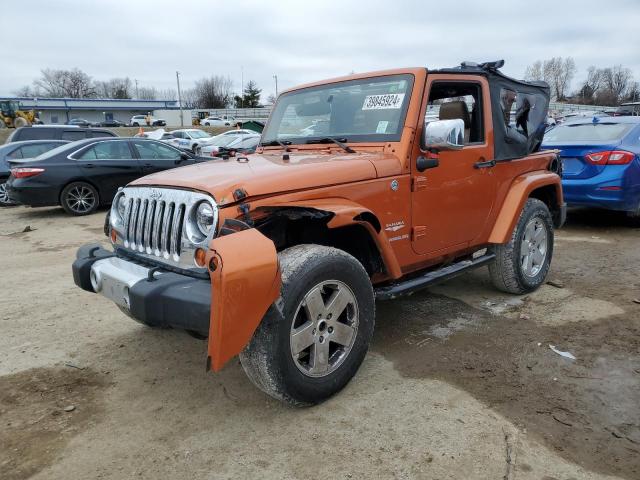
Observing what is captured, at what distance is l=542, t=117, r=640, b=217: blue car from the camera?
679cm

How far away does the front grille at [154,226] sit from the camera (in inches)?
111

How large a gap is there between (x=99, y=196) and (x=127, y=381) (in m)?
7.46

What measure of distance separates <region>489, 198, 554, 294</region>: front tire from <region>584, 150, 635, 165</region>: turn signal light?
8.52 feet

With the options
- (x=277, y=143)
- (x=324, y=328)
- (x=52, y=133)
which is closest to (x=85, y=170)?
(x=52, y=133)

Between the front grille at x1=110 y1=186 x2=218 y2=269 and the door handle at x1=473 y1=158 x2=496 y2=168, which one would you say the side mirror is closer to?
the door handle at x1=473 y1=158 x2=496 y2=168

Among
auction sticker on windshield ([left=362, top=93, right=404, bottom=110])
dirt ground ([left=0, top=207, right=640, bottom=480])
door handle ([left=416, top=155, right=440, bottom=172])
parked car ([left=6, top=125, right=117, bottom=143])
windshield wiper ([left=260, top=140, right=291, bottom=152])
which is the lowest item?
dirt ground ([left=0, top=207, right=640, bottom=480])

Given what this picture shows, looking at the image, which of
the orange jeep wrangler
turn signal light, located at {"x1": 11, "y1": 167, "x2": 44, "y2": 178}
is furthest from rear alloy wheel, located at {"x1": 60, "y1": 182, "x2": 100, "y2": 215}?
the orange jeep wrangler

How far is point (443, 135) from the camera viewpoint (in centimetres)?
335

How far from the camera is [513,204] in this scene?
173 inches

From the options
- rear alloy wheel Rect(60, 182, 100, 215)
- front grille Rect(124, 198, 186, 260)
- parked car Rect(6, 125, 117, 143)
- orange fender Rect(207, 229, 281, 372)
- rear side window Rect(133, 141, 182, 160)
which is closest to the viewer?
orange fender Rect(207, 229, 281, 372)

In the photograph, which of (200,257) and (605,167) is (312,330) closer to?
(200,257)

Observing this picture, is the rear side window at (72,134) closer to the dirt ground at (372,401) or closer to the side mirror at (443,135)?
the dirt ground at (372,401)

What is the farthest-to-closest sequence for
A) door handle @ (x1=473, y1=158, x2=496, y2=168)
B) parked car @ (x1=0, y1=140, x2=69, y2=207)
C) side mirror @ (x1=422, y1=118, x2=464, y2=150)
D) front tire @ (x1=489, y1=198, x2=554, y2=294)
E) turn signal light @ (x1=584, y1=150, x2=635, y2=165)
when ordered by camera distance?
parked car @ (x1=0, y1=140, x2=69, y2=207) → turn signal light @ (x1=584, y1=150, x2=635, y2=165) → front tire @ (x1=489, y1=198, x2=554, y2=294) → door handle @ (x1=473, y1=158, x2=496, y2=168) → side mirror @ (x1=422, y1=118, x2=464, y2=150)

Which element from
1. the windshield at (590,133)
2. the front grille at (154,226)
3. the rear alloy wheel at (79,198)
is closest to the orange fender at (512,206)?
the front grille at (154,226)
